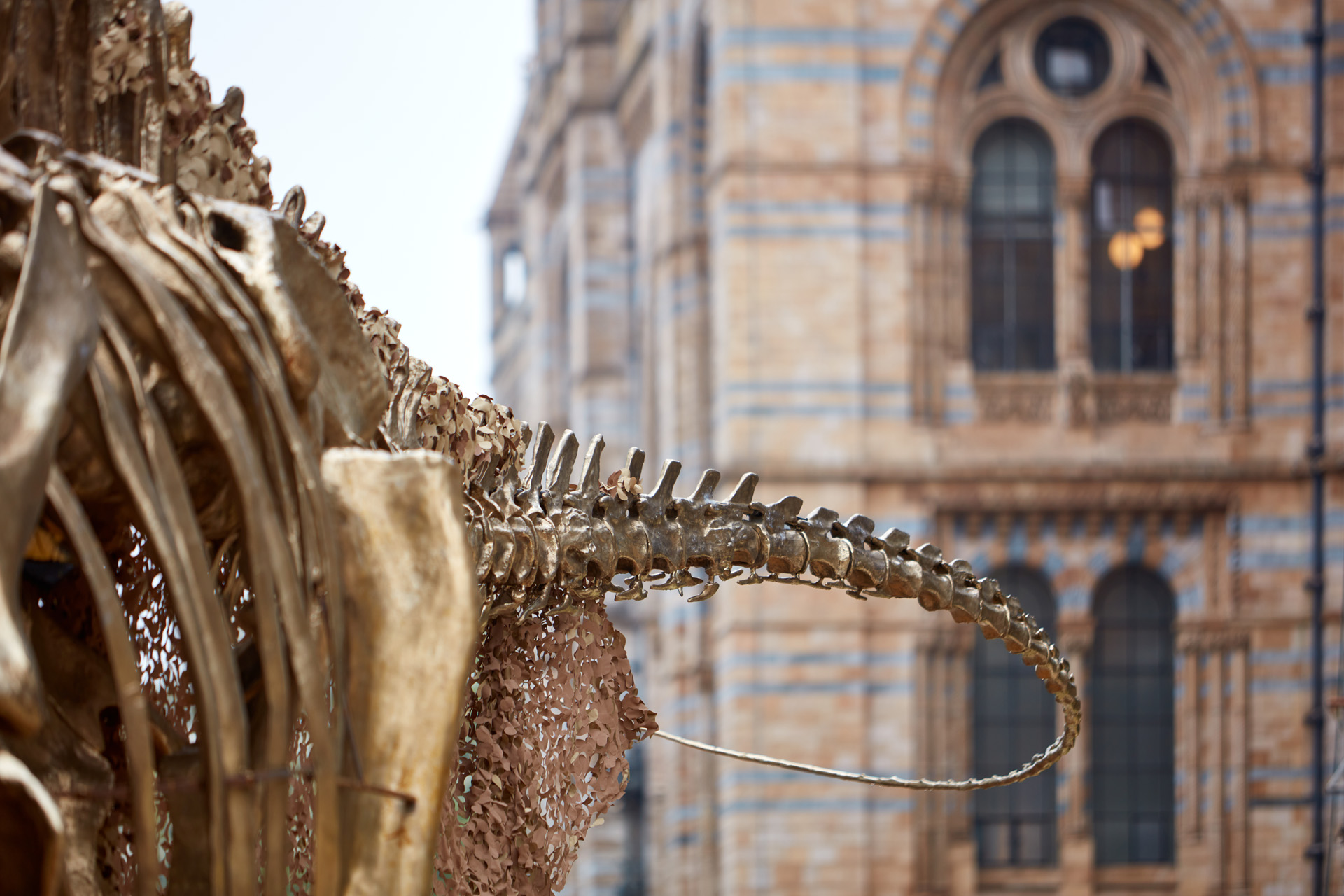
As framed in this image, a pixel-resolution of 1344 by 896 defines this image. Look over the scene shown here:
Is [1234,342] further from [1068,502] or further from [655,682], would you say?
[655,682]

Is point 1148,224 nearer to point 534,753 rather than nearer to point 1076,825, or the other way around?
point 1076,825

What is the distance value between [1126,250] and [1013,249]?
1045mm

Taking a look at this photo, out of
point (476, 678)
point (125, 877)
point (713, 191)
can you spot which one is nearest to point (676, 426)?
point (713, 191)

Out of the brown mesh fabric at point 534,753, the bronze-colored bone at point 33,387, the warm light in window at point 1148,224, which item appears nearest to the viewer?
the bronze-colored bone at point 33,387

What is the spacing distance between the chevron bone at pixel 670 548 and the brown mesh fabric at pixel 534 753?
0.15 meters

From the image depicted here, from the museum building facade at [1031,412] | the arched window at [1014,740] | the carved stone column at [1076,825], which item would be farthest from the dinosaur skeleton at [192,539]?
the arched window at [1014,740]

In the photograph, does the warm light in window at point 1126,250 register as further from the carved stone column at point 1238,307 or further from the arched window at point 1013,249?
the carved stone column at point 1238,307

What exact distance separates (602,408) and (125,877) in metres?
22.6

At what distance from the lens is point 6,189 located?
3.19 metres

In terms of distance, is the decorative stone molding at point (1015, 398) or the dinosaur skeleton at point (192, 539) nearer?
the dinosaur skeleton at point (192, 539)

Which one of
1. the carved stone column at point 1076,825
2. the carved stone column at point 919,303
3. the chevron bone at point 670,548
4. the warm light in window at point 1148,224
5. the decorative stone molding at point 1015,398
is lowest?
the carved stone column at point 1076,825

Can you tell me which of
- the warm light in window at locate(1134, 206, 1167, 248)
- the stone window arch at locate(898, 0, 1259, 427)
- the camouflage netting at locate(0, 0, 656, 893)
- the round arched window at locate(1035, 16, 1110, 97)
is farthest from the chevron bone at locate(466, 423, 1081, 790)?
the warm light in window at locate(1134, 206, 1167, 248)

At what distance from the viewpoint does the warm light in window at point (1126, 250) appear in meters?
20.3

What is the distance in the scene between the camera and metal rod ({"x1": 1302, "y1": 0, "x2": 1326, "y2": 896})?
19297mm
